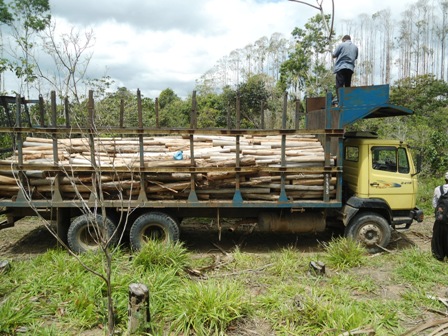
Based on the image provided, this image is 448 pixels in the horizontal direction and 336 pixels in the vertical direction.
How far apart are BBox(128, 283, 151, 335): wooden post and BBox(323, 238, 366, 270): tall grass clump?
343cm

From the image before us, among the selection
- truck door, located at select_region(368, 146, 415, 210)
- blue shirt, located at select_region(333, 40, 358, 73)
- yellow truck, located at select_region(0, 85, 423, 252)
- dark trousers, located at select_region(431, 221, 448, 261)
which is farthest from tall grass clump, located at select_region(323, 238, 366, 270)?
blue shirt, located at select_region(333, 40, 358, 73)

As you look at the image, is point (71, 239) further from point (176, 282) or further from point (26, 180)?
point (176, 282)

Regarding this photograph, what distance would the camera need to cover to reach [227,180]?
21.8ft

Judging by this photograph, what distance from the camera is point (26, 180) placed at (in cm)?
634

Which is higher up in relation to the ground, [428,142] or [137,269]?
[428,142]

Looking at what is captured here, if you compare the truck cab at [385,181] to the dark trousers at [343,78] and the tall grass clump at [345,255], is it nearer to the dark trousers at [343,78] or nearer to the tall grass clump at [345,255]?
the tall grass clump at [345,255]

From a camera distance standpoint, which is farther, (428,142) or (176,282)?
(428,142)

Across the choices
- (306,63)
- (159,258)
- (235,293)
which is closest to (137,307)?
(235,293)

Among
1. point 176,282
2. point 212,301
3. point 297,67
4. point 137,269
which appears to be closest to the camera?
point 212,301

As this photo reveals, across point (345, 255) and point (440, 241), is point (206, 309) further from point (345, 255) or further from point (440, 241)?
point (440, 241)

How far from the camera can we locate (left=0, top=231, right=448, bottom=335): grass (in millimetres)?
4043

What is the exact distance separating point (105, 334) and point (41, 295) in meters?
1.40

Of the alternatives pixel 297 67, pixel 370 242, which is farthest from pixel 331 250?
pixel 297 67

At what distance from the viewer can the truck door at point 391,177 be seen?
6727 mm
